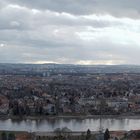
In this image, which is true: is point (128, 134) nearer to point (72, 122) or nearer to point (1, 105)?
point (72, 122)

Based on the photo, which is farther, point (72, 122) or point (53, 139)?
point (72, 122)

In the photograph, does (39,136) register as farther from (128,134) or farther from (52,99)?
(52,99)

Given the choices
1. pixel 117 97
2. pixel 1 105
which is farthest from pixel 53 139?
pixel 117 97

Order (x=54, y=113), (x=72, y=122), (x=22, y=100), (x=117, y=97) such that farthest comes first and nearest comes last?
(x=117, y=97), (x=22, y=100), (x=54, y=113), (x=72, y=122)

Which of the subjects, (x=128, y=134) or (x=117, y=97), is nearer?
(x=128, y=134)

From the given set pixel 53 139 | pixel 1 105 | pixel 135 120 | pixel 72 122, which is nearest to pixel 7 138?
pixel 53 139

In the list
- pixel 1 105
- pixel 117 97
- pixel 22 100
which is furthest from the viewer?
pixel 117 97
